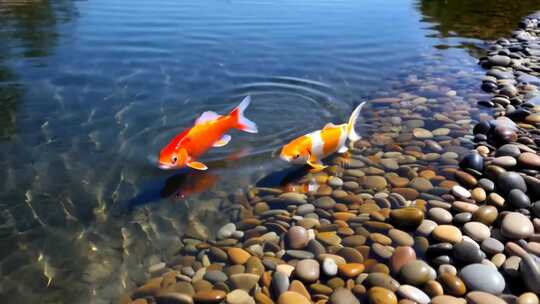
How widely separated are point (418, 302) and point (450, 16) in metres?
17.4

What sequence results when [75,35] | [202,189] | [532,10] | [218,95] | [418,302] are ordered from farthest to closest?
[532,10] → [75,35] → [218,95] → [202,189] → [418,302]

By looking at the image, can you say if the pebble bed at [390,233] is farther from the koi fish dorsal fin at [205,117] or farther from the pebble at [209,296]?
the koi fish dorsal fin at [205,117]

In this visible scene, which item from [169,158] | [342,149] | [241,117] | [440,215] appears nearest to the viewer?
[440,215]

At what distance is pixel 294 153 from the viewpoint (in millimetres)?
6508

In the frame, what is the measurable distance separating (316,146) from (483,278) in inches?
115

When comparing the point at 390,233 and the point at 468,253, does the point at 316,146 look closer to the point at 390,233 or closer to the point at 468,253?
the point at 390,233

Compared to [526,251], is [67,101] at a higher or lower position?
higher

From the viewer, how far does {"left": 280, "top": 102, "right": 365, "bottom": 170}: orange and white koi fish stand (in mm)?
6535

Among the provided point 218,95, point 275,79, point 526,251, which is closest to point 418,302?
point 526,251

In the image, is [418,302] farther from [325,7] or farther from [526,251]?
[325,7]

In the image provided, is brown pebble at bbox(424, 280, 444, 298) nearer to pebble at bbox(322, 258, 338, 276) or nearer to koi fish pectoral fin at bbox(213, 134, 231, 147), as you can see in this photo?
pebble at bbox(322, 258, 338, 276)

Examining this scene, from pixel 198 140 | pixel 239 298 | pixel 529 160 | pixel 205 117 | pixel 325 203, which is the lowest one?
pixel 239 298

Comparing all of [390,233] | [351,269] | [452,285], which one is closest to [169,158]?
[351,269]

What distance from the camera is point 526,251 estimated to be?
4945 mm
